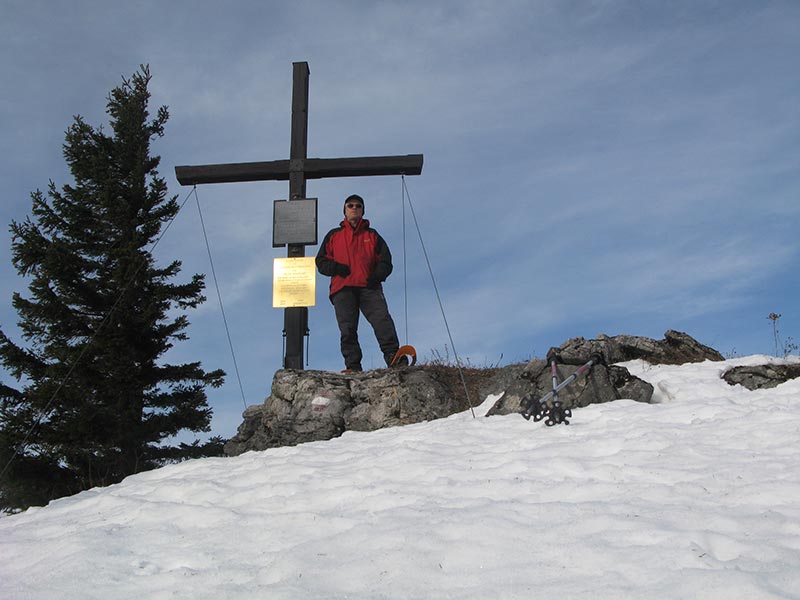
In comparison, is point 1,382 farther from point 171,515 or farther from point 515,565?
point 515,565

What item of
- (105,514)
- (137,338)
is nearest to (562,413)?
(105,514)

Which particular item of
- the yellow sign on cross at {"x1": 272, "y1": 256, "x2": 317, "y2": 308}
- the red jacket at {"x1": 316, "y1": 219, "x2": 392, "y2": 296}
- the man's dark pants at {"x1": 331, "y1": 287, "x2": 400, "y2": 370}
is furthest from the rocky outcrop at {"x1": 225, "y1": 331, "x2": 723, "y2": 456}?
the red jacket at {"x1": 316, "y1": 219, "x2": 392, "y2": 296}

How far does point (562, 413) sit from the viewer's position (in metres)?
8.04

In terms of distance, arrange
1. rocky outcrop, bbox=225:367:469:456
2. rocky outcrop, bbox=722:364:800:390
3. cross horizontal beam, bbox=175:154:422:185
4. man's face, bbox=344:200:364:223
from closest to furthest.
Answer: rocky outcrop, bbox=722:364:800:390, rocky outcrop, bbox=225:367:469:456, man's face, bbox=344:200:364:223, cross horizontal beam, bbox=175:154:422:185

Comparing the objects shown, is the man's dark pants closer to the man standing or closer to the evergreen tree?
the man standing

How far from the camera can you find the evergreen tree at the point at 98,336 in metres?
14.5

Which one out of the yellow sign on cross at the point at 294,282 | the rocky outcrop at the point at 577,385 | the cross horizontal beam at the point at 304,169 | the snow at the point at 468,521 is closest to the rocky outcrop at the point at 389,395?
the rocky outcrop at the point at 577,385

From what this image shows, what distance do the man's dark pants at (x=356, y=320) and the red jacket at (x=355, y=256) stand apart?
17 centimetres

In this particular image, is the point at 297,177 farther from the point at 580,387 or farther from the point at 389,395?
the point at 580,387

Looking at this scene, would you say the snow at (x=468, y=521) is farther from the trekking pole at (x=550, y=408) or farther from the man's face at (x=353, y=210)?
the man's face at (x=353, y=210)

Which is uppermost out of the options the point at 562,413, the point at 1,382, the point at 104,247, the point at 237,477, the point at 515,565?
the point at 104,247

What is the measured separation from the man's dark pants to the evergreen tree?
482 centimetres

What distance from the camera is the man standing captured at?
1176 centimetres

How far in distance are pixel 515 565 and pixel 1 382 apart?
46.1ft
